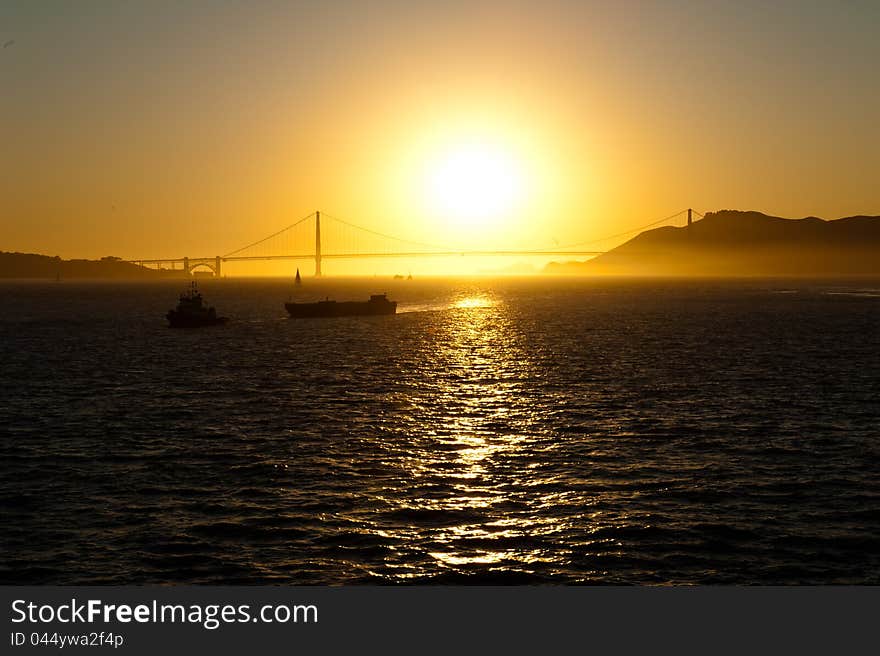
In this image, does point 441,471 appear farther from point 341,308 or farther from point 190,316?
point 341,308

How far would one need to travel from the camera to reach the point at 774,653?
55.6 feet

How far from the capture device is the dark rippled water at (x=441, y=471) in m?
25.4

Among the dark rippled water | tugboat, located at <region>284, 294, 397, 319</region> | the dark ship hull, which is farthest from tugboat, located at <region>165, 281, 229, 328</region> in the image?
the dark rippled water

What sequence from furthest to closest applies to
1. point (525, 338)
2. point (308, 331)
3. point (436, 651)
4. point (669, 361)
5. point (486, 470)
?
point (308, 331) → point (525, 338) → point (669, 361) → point (486, 470) → point (436, 651)

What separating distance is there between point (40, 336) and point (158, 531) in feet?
321

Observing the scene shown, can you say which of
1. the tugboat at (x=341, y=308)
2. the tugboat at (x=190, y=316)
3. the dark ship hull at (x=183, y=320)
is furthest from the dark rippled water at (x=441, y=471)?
the tugboat at (x=341, y=308)

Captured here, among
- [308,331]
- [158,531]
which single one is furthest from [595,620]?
[308,331]

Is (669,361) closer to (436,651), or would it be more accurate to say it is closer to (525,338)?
(525,338)

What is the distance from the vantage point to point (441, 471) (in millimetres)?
36469

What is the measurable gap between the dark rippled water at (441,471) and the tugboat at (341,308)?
239 feet

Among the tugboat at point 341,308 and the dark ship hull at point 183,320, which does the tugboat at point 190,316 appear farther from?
the tugboat at point 341,308

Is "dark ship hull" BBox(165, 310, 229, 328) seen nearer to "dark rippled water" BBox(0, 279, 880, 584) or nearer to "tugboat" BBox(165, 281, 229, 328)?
"tugboat" BBox(165, 281, 229, 328)

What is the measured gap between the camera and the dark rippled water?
1000 inches

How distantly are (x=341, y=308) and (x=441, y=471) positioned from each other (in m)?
128
